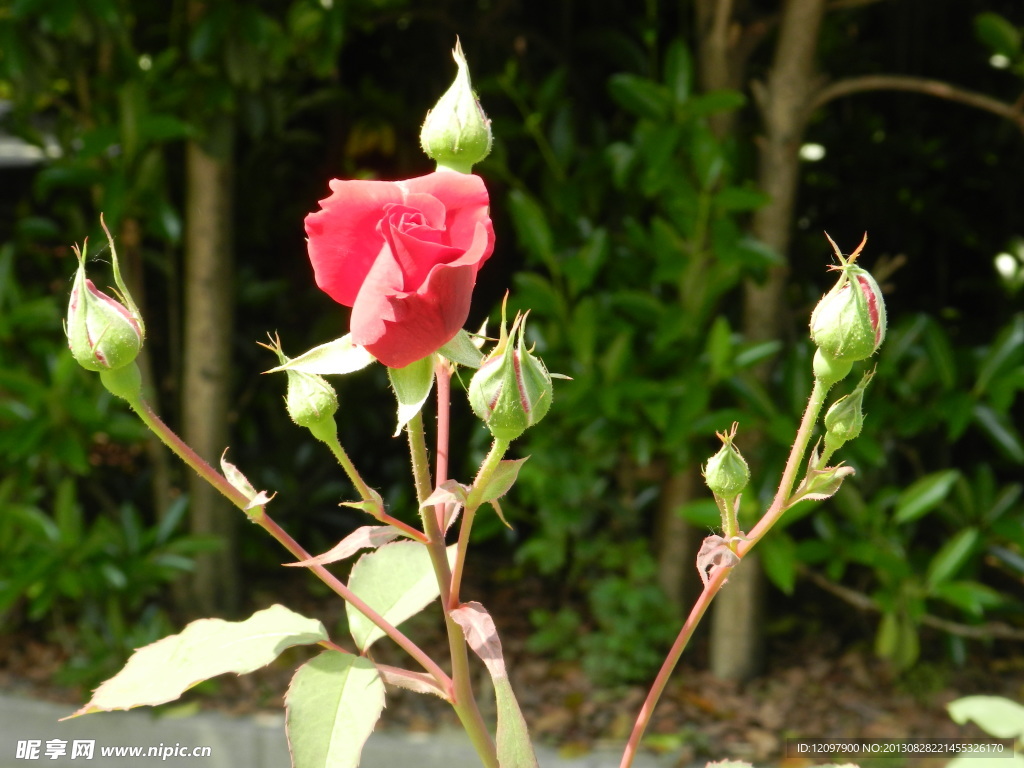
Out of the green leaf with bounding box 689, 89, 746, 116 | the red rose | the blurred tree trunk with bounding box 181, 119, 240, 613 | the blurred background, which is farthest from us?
the blurred tree trunk with bounding box 181, 119, 240, 613

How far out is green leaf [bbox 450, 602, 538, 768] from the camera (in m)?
0.48

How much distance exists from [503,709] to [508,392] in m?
0.15

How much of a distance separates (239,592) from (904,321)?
143 centimetres

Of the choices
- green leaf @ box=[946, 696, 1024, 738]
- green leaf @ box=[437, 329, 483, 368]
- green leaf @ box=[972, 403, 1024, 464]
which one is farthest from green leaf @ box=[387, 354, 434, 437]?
green leaf @ box=[972, 403, 1024, 464]

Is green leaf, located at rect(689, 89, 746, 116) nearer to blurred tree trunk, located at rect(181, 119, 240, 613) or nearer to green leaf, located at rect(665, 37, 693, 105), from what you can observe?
green leaf, located at rect(665, 37, 693, 105)

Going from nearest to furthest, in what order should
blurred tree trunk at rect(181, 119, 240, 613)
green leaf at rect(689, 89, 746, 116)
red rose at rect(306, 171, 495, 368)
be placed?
red rose at rect(306, 171, 495, 368) → green leaf at rect(689, 89, 746, 116) → blurred tree trunk at rect(181, 119, 240, 613)

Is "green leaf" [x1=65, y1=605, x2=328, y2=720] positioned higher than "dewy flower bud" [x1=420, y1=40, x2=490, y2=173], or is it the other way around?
"dewy flower bud" [x1=420, y1=40, x2=490, y2=173]

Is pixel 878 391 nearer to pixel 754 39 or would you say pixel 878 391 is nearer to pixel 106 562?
pixel 754 39

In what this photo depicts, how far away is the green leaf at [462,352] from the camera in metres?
0.48

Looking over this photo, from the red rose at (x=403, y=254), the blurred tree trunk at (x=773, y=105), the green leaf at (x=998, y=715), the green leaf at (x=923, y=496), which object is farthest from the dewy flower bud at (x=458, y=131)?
the green leaf at (x=923, y=496)

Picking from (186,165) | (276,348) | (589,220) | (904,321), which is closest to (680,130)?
(589,220)

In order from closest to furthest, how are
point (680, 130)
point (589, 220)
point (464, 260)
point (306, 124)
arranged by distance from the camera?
1. point (464, 260)
2. point (680, 130)
3. point (589, 220)
4. point (306, 124)

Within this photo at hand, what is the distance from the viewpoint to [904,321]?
70.4 inches

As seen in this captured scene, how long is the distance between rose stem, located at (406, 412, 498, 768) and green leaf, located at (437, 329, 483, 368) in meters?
0.03
